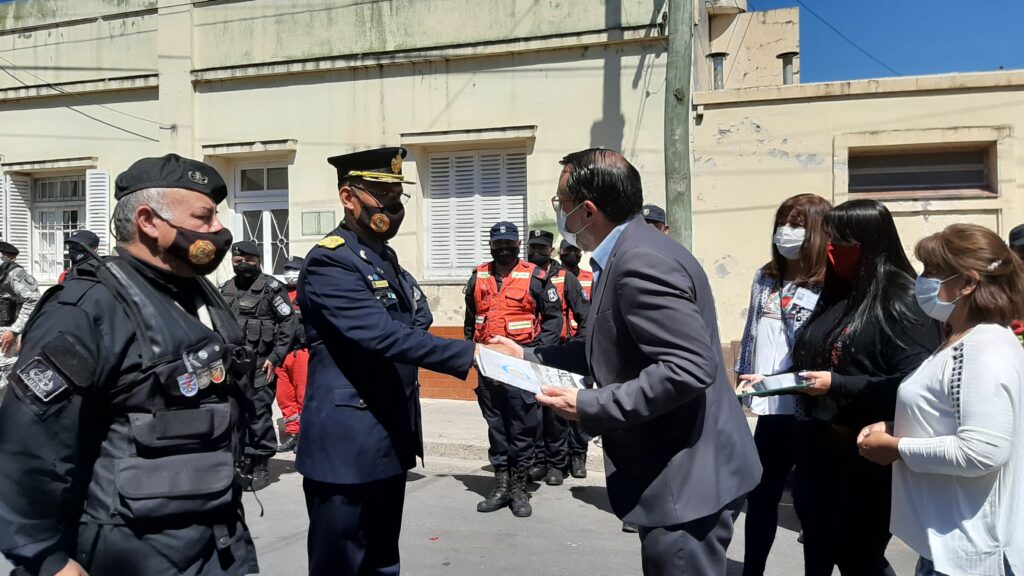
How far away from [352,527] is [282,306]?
4.25 m

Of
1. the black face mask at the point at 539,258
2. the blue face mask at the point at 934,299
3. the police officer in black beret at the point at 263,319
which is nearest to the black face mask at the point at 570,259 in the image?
the black face mask at the point at 539,258

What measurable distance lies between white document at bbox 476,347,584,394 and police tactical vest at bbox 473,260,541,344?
3.60 metres

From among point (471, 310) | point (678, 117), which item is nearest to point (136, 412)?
point (471, 310)

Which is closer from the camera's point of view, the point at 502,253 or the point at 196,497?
the point at 196,497

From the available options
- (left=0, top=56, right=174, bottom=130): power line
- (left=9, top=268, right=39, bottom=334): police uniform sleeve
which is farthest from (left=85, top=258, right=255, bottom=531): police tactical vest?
(left=0, top=56, right=174, bottom=130): power line

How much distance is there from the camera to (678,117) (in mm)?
8547

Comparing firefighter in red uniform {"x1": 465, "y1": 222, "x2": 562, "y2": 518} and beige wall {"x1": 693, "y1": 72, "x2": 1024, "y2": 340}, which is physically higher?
beige wall {"x1": 693, "y1": 72, "x2": 1024, "y2": 340}

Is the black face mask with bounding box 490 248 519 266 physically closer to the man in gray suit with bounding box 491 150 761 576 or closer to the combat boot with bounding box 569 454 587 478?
the combat boot with bounding box 569 454 587 478

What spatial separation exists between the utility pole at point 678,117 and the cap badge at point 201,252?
6574mm

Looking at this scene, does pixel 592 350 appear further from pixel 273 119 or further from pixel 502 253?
pixel 273 119

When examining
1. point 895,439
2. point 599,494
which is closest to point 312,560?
Result: point 895,439

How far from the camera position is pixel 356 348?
10.2 ft

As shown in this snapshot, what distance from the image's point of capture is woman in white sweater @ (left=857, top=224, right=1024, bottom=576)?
2225 millimetres

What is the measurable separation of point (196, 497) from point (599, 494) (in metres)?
4.59
